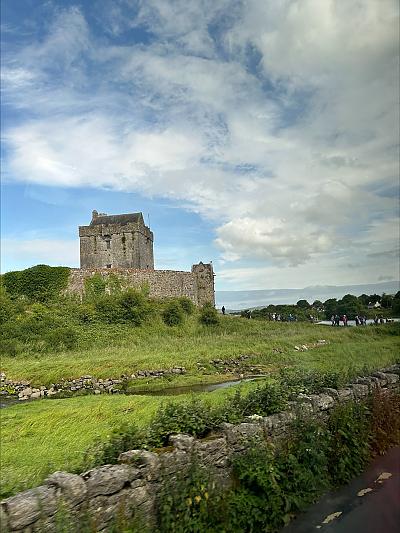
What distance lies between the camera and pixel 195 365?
83.2 feet

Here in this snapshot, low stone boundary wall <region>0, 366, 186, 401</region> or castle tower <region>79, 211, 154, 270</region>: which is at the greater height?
castle tower <region>79, 211, 154, 270</region>

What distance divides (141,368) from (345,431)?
59.1 ft

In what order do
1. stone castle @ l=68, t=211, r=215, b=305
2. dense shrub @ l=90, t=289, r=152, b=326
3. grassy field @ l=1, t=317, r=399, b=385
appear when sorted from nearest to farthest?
grassy field @ l=1, t=317, r=399, b=385 < dense shrub @ l=90, t=289, r=152, b=326 < stone castle @ l=68, t=211, r=215, b=305

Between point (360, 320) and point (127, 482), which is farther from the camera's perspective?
point (360, 320)

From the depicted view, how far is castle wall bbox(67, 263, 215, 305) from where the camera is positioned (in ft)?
130

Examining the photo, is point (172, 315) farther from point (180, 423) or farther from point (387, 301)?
point (180, 423)

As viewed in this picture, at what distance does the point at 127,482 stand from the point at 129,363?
20630 millimetres

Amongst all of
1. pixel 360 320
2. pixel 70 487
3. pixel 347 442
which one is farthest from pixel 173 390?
pixel 360 320

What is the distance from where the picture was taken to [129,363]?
83.6 feet

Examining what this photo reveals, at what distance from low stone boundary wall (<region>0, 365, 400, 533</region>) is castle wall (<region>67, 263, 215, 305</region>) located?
34353 mm

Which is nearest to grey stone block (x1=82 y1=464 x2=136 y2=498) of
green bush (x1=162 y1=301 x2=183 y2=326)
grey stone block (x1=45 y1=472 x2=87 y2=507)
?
grey stone block (x1=45 y1=472 x2=87 y2=507)

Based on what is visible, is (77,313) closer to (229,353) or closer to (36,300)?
(36,300)

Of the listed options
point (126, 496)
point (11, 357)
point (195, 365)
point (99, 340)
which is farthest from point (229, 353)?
point (126, 496)

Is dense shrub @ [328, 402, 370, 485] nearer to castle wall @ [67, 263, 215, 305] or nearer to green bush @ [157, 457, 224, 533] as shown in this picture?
green bush @ [157, 457, 224, 533]
